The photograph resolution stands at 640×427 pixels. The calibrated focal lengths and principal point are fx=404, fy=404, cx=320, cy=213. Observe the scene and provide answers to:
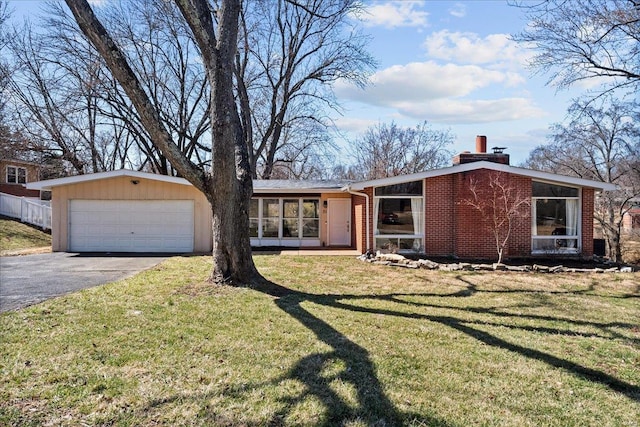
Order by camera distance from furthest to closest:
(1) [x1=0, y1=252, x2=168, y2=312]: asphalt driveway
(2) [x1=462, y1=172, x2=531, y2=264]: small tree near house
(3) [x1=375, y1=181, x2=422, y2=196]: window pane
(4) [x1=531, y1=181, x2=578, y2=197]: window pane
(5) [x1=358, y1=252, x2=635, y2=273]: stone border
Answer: (3) [x1=375, y1=181, x2=422, y2=196]: window pane
(4) [x1=531, y1=181, x2=578, y2=197]: window pane
(2) [x1=462, y1=172, x2=531, y2=264]: small tree near house
(5) [x1=358, y1=252, x2=635, y2=273]: stone border
(1) [x1=0, y1=252, x2=168, y2=312]: asphalt driveway

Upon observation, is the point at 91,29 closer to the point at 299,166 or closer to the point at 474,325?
the point at 474,325

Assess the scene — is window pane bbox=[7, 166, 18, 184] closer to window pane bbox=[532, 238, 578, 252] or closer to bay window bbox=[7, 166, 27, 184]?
bay window bbox=[7, 166, 27, 184]

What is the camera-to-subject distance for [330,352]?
4477 millimetres

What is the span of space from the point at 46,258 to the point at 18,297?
678 centimetres

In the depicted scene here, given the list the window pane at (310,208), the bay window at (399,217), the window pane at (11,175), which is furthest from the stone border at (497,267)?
the window pane at (11,175)

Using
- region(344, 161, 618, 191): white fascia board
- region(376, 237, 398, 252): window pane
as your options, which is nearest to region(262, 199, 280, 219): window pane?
region(376, 237, 398, 252): window pane

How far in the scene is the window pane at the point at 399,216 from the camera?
43.1ft

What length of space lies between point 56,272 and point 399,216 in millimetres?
9704

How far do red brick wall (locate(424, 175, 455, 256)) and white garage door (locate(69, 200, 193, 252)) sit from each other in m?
8.50

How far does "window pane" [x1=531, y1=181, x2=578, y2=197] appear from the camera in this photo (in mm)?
12820

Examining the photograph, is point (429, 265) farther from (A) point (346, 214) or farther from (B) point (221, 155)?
(B) point (221, 155)

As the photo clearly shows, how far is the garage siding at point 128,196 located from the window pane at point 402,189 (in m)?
6.42

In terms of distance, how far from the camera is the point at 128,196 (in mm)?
14961

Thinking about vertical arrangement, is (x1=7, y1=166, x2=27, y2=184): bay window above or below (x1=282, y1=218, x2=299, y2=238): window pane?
above
